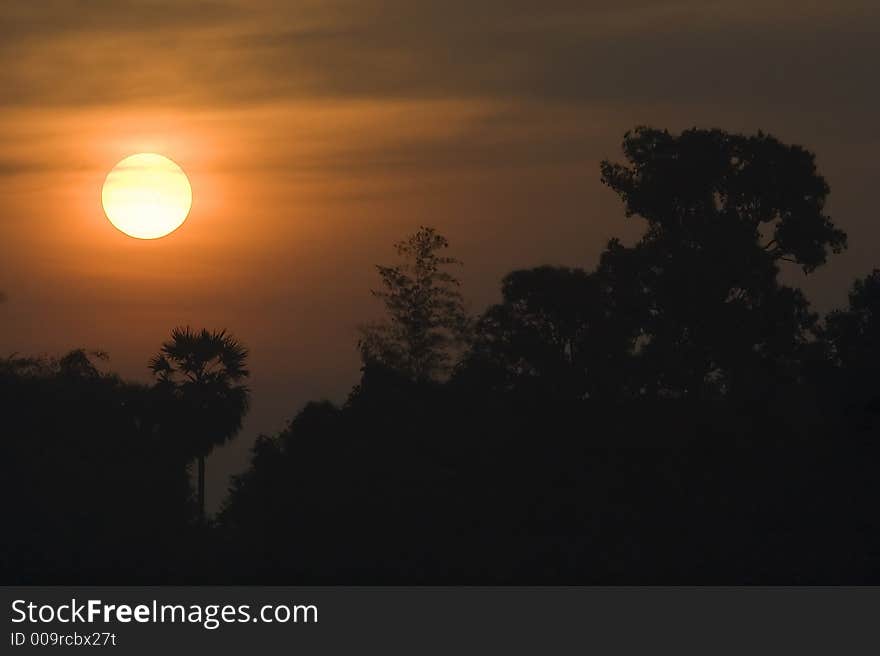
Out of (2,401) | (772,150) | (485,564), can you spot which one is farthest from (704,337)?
(2,401)

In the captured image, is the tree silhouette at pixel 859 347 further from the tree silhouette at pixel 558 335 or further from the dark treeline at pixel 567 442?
the tree silhouette at pixel 558 335

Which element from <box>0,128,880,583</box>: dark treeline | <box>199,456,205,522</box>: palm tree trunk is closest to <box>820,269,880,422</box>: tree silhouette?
<box>0,128,880,583</box>: dark treeline

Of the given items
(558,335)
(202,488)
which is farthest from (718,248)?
(202,488)

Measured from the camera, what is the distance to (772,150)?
270ft

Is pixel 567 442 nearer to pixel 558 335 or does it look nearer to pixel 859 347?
pixel 859 347

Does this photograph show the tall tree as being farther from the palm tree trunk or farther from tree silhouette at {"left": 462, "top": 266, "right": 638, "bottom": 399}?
the palm tree trunk

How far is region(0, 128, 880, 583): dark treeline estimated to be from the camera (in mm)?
60406

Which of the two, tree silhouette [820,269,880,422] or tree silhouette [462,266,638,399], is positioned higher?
tree silhouette [462,266,638,399]

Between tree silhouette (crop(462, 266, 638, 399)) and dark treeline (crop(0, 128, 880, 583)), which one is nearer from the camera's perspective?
dark treeline (crop(0, 128, 880, 583))

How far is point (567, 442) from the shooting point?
6494 cm

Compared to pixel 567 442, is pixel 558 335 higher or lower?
higher

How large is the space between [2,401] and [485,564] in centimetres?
2303
